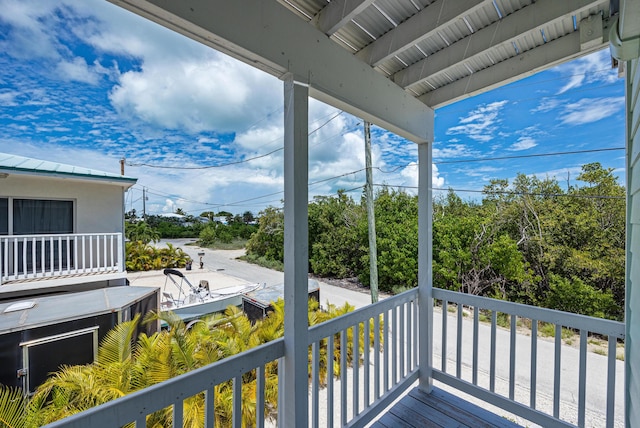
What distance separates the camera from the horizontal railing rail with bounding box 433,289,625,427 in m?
1.61

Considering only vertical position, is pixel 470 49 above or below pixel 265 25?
above

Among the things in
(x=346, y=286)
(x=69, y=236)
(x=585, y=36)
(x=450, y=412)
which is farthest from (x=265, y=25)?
(x=346, y=286)

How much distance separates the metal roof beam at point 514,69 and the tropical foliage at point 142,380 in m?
2.01

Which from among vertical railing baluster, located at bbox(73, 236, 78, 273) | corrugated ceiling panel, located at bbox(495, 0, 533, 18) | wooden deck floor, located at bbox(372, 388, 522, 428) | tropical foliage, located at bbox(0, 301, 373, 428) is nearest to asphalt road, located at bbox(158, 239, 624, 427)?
wooden deck floor, located at bbox(372, 388, 522, 428)

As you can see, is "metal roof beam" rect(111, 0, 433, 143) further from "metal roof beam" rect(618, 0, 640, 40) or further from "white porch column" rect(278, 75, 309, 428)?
"metal roof beam" rect(618, 0, 640, 40)

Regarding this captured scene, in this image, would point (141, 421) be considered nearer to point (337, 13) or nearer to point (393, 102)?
point (337, 13)

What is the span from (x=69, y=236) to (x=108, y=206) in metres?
1.02

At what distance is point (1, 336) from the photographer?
247cm

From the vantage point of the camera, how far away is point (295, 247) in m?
1.25

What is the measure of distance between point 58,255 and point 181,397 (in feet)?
18.6

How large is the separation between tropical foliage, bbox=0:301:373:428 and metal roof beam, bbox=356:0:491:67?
1849 millimetres

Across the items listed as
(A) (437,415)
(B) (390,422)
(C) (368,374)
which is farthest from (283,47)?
(A) (437,415)

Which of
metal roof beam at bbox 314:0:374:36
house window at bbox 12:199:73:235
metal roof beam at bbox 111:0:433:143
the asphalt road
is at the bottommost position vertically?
the asphalt road

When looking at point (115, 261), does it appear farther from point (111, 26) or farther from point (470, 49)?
point (470, 49)
